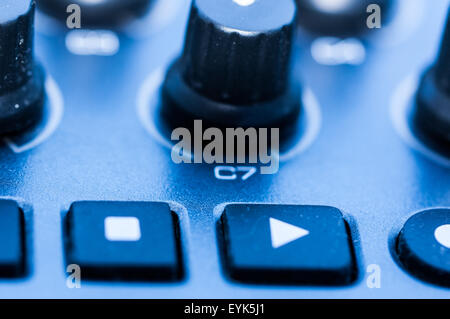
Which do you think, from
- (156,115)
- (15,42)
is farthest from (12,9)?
(156,115)

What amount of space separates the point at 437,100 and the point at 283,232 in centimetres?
15

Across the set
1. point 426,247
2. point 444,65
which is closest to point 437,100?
point 444,65

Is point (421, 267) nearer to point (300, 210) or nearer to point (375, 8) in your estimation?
point (300, 210)

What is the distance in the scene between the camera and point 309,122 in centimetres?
60

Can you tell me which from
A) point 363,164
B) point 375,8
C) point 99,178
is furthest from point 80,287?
point 375,8

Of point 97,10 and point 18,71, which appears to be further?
point 97,10

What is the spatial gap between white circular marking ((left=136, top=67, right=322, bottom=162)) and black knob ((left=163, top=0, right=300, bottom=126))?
0.06 feet

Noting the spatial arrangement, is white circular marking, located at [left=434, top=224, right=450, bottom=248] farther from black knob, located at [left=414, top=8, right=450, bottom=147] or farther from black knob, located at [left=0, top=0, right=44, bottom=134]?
black knob, located at [left=0, top=0, right=44, bottom=134]

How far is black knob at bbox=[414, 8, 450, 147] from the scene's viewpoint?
579 mm

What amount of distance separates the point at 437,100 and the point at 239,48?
0.46ft

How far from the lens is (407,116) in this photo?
0.61m

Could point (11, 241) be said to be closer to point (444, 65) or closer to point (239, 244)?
point (239, 244)

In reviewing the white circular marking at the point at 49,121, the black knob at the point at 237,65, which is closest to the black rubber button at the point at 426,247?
the black knob at the point at 237,65

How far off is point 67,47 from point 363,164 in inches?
8.2
